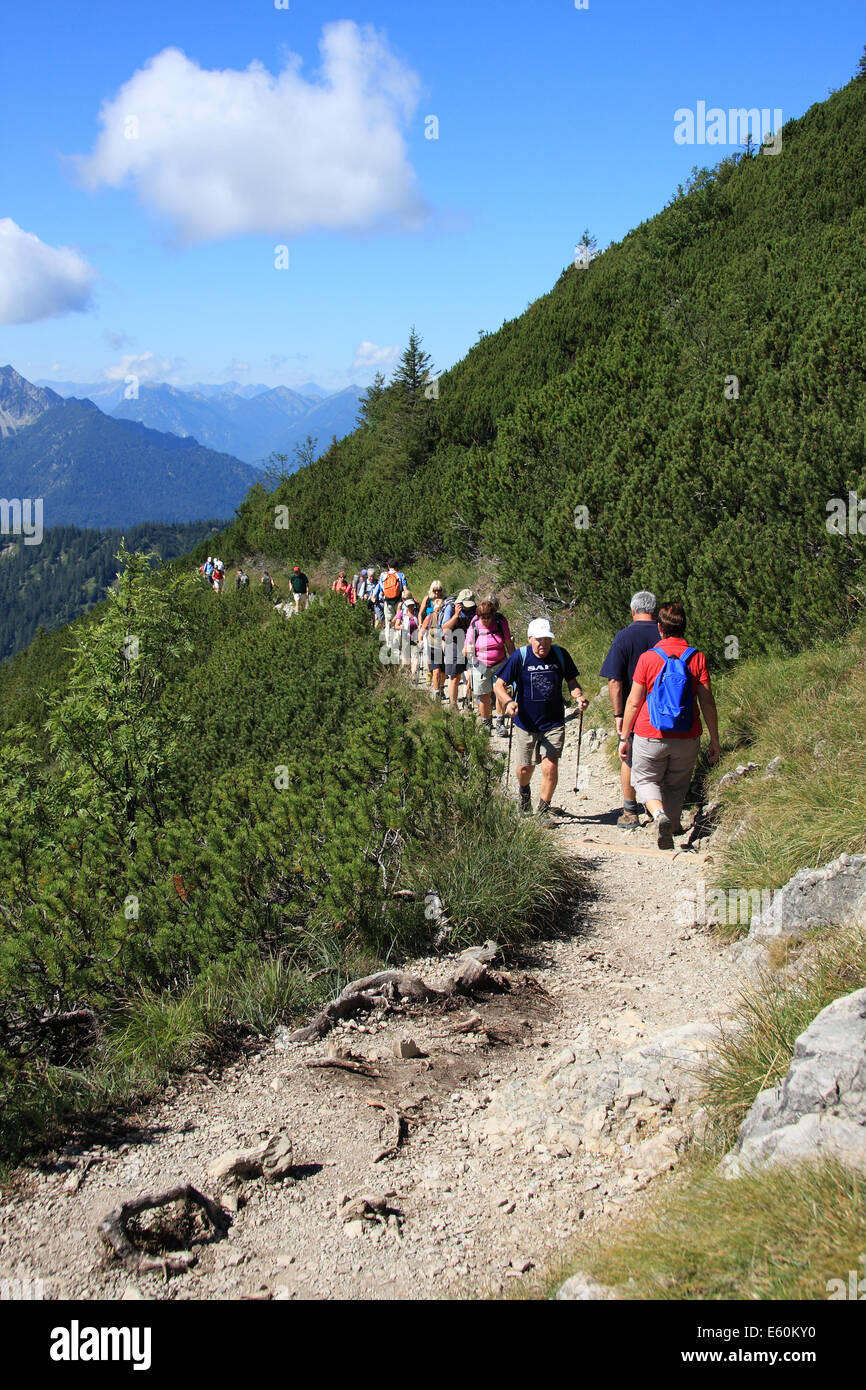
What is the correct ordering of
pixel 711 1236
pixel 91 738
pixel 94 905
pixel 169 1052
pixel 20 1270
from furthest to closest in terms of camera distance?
pixel 91 738
pixel 94 905
pixel 169 1052
pixel 20 1270
pixel 711 1236

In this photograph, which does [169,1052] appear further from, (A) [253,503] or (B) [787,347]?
(A) [253,503]

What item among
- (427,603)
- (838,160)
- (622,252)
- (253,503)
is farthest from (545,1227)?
(253,503)

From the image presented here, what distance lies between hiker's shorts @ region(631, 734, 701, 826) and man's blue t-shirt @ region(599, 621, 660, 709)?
31.5 inches

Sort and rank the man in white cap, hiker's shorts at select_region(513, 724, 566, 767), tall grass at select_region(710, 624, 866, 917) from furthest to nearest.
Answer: hiker's shorts at select_region(513, 724, 566, 767), the man in white cap, tall grass at select_region(710, 624, 866, 917)

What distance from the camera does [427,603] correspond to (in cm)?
1402

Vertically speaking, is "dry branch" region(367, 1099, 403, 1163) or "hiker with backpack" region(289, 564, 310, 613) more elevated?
"hiker with backpack" region(289, 564, 310, 613)

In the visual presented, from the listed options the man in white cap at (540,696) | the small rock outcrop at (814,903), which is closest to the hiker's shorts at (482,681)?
the man in white cap at (540,696)

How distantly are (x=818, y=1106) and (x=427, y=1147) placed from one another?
5.20 feet

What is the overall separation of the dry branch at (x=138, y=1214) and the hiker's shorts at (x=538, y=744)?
4823 mm

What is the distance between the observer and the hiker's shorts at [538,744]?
7430 mm

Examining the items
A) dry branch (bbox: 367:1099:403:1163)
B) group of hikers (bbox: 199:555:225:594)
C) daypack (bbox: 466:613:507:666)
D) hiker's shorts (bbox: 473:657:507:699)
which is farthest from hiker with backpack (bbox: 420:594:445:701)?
group of hikers (bbox: 199:555:225:594)

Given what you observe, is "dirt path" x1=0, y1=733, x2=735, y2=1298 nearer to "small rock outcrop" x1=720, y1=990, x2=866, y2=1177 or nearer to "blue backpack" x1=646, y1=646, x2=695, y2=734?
"small rock outcrop" x1=720, y1=990, x2=866, y2=1177

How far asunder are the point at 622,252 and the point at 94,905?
1110 inches

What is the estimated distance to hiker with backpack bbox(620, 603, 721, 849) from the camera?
249 inches
